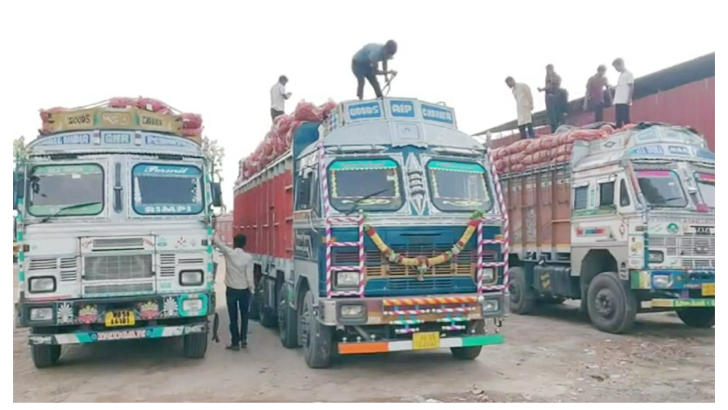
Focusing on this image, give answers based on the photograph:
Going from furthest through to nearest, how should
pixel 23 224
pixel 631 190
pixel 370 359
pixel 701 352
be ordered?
pixel 631 190 < pixel 701 352 < pixel 370 359 < pixel 23 224

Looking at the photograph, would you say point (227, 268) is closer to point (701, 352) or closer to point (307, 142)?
point (307, 142)

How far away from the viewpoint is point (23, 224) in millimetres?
8172

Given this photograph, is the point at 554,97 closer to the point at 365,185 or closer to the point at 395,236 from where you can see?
the point at 365,185

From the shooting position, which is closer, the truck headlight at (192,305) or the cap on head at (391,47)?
the truck headlight at (192,305)

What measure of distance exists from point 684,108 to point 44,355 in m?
12.7

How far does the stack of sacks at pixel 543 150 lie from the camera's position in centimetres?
1241

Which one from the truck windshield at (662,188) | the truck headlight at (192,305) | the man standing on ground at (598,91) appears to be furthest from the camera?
the man standing on ground at (598,91)

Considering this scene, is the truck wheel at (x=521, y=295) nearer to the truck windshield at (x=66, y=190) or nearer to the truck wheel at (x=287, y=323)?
the truck wheel at (x=287, y=323)

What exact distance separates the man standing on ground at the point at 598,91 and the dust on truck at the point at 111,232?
32.9ft

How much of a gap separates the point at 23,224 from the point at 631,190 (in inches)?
340

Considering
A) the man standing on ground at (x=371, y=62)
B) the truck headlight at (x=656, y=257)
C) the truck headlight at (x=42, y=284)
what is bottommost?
the truck headlight at (x=42, y=284)

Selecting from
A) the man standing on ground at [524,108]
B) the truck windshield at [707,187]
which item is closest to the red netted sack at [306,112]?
the truck windshield at [707,187]

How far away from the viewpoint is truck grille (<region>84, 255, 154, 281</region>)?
8.27 meters
